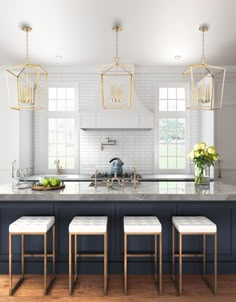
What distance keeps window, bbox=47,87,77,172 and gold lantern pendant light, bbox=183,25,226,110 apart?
248cm

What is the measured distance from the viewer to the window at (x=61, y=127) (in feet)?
20.2

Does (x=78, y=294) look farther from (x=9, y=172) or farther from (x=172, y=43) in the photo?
(x=172, y=43)

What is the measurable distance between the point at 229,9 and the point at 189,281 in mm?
3337

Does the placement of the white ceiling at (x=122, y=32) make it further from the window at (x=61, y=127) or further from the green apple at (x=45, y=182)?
the green apple at (x=45, y=182)

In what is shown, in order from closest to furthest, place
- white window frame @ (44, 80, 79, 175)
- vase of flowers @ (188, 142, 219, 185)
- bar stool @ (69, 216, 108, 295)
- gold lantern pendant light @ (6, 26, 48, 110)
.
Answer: bar stool @ (69, 216, 108, 295) → vase of flowers @ (188, 142, 219, 185) → gold lantern pendant light @ (6, 26, 48, 110) → white window frame @ (44, 80, 79, 175)

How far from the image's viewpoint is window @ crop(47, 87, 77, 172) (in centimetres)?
616

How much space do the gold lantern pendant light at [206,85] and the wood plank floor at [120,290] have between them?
80.4 inches

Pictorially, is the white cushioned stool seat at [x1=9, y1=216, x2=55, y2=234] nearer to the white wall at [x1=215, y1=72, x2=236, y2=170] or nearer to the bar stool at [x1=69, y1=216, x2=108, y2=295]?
the bar stool at [x1=69, y1=216, x2=108, y2=295]

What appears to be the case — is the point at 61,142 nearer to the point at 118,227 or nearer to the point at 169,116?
the point at 169,116

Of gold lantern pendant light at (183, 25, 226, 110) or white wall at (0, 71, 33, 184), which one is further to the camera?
white wall at (0, 71, 33, 184)

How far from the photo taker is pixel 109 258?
3.38 m

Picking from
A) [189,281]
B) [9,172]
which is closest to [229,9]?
[189,281]

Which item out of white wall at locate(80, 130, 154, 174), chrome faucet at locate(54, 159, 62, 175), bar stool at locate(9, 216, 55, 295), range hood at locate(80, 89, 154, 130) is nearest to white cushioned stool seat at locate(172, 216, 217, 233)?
bar stool at locate(9, 216, 55, 295)

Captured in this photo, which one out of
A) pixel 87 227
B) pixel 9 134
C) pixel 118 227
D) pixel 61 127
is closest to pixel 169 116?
pixel 61 127
